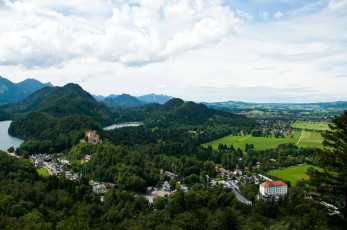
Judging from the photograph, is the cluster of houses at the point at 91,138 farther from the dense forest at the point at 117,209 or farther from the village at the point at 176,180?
the dense forest at the point at 117,209

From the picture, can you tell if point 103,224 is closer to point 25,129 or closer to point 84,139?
point 84,139

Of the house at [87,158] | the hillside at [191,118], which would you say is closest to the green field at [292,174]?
the house at [87,158]

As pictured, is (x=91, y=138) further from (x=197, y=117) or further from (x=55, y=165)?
(x=197, y=117)

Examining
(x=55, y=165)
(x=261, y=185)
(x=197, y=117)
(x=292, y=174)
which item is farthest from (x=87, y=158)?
(x=197, y=117)

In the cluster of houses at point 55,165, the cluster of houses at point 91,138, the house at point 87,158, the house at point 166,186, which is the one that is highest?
the cluster of houses at point 91,138

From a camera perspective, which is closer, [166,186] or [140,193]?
[140,193]

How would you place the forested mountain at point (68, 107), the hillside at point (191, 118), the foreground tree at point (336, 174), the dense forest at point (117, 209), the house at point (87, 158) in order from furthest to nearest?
the hillside at point (191, 118), the forested mountain at point (68, 107), the house at point (87, 158), the dense forest at point (117, 209), the foreground tree at point (336, 174)

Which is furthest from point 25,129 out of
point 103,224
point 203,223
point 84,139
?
point 203,223
